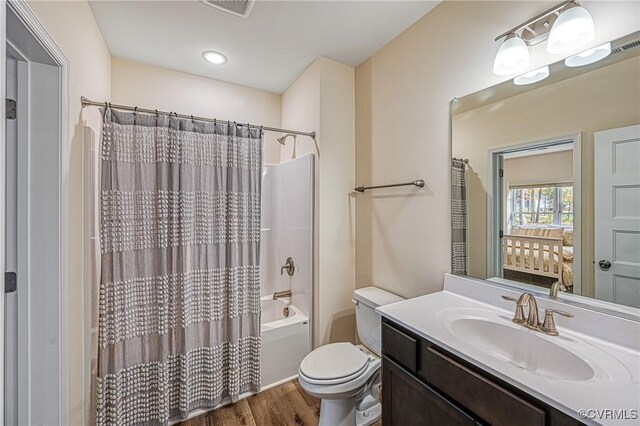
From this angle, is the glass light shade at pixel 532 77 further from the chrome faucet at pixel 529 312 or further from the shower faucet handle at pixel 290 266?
the shower faucet handle at pixel 290 266

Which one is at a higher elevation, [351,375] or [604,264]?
[604,264]

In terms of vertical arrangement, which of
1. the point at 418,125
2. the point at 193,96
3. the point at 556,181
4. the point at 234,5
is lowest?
the point at 556,181

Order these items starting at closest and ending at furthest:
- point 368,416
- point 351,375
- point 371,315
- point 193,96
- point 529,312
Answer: point 529,312 → point 351,375 → point 368,416 → point 371,315 → point 193,96

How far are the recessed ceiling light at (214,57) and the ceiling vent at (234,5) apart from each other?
0.50 metres

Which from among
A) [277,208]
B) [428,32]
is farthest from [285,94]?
[428,32]

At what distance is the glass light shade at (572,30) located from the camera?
1007mm

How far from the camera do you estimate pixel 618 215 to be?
0.98 meters

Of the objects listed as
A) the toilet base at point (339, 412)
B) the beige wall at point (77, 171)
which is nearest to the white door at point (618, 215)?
the toilet base at point (339, 412)

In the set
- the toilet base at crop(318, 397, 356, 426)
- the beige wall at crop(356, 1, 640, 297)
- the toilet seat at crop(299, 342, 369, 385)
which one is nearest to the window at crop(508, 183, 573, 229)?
the beige wall at crop(356, 1, 640, 297)

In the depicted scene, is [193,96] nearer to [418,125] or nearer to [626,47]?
[418,125]

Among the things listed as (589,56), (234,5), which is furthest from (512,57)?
(234,5)

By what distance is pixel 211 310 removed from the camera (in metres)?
1.77

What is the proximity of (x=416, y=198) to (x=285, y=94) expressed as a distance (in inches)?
67.1

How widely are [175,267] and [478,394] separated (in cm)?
161
